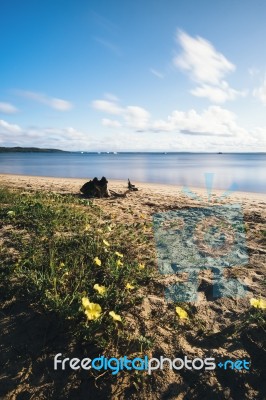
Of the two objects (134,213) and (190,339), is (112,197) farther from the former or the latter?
(190,339)

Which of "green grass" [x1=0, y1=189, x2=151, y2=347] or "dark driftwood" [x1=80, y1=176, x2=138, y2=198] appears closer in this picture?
"green grass" [x1=0, y1=189, x2=151, y2=347]

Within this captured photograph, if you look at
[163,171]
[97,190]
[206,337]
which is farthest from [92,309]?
[163,171]

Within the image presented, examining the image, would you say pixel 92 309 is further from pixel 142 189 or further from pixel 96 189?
pixel 142 189

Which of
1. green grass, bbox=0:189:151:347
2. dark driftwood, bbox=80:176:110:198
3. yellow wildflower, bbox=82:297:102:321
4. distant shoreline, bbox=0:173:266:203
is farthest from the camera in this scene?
distant shoreline, bbox=0:173:266:203

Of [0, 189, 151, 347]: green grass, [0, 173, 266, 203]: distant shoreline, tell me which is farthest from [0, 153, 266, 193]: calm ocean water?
[0, 189, 151, 347]: green grass

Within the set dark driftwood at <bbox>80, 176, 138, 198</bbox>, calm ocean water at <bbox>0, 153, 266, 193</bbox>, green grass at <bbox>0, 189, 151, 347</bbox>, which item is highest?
dark driftwood at <bbox>80, 176, 138, 198</bbox>

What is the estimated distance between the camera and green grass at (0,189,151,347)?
9.92 ft

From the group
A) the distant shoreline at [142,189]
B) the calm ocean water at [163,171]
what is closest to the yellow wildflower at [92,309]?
the distant shoreline at [142,189]

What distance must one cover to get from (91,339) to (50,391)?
0.55 meters

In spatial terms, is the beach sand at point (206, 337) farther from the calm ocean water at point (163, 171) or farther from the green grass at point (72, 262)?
the calm ocean water at point (163, 171)

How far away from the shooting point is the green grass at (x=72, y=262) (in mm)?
3023

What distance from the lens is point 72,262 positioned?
413 centimetres

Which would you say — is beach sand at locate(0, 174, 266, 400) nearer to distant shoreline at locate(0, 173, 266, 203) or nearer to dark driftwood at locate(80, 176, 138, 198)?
dark driftwood at locate(80, 176, 138, 198)

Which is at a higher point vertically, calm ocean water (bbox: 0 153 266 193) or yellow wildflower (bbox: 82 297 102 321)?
yellow wildflower (bbox: 82 297 102 321)
